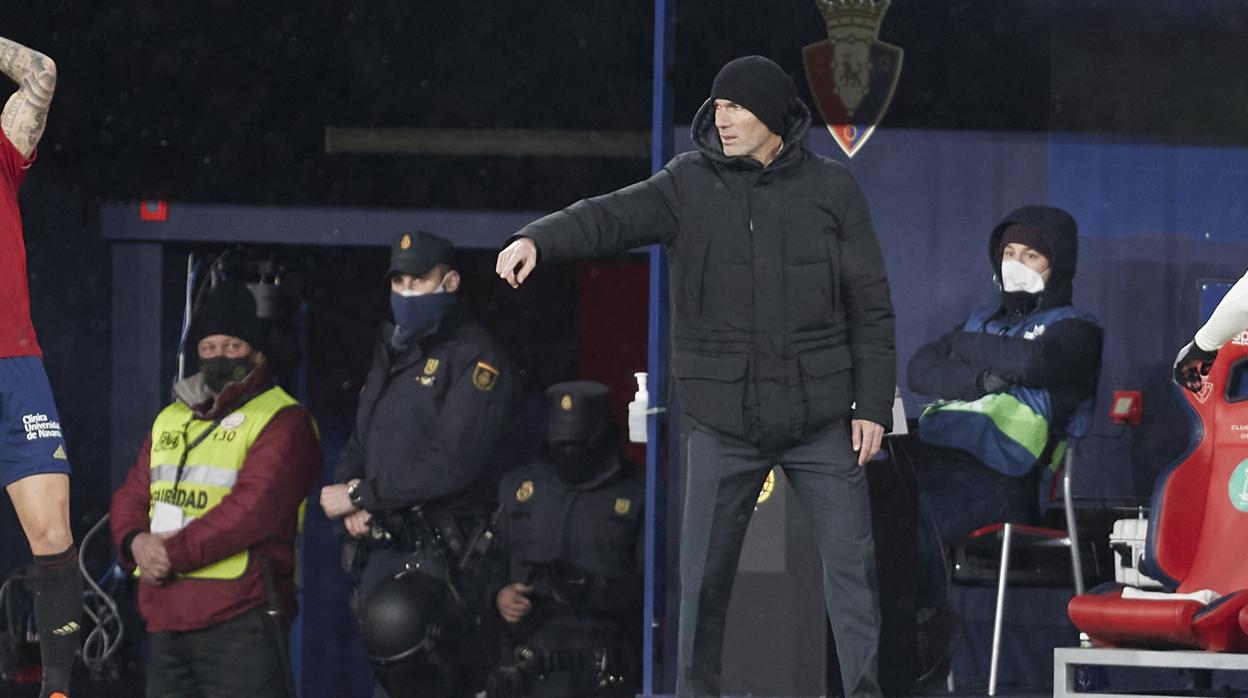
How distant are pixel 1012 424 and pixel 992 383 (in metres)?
0.14

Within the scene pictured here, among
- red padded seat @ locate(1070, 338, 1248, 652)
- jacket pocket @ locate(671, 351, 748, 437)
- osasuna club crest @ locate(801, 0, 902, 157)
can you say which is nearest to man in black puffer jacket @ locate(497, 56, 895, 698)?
jacket pocket @ locate(671, 351, 748, 437)

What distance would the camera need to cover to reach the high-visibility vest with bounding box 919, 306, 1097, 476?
690 cm

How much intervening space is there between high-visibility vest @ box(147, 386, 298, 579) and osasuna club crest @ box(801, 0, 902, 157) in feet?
7.81

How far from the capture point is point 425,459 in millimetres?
Answer: 7234

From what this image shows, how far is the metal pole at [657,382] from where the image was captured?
22.6 ft

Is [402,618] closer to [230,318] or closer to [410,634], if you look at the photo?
[410,634]

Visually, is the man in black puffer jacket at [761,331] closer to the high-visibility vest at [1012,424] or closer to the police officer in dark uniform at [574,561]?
the high-visibility vest at [1012,424]

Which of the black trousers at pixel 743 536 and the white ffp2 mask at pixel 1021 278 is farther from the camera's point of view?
the white ffp2 mask at pixel 1021 278

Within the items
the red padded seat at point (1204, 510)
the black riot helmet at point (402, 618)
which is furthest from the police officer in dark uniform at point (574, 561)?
the red padded seat at point (1204, 510)

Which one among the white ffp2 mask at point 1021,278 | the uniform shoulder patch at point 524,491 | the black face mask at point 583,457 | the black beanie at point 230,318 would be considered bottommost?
the uniform shoulder patch at point 524,491

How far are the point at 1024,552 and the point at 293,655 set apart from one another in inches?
141

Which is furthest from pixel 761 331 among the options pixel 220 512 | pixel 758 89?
pixel 220 512

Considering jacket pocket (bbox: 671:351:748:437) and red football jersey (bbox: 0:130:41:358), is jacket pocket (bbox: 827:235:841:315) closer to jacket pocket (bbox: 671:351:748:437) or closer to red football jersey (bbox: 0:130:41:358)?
jacket pocket (bbox: 671:351:748:437)

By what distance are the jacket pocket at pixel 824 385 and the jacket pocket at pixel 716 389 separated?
0.51 ft
